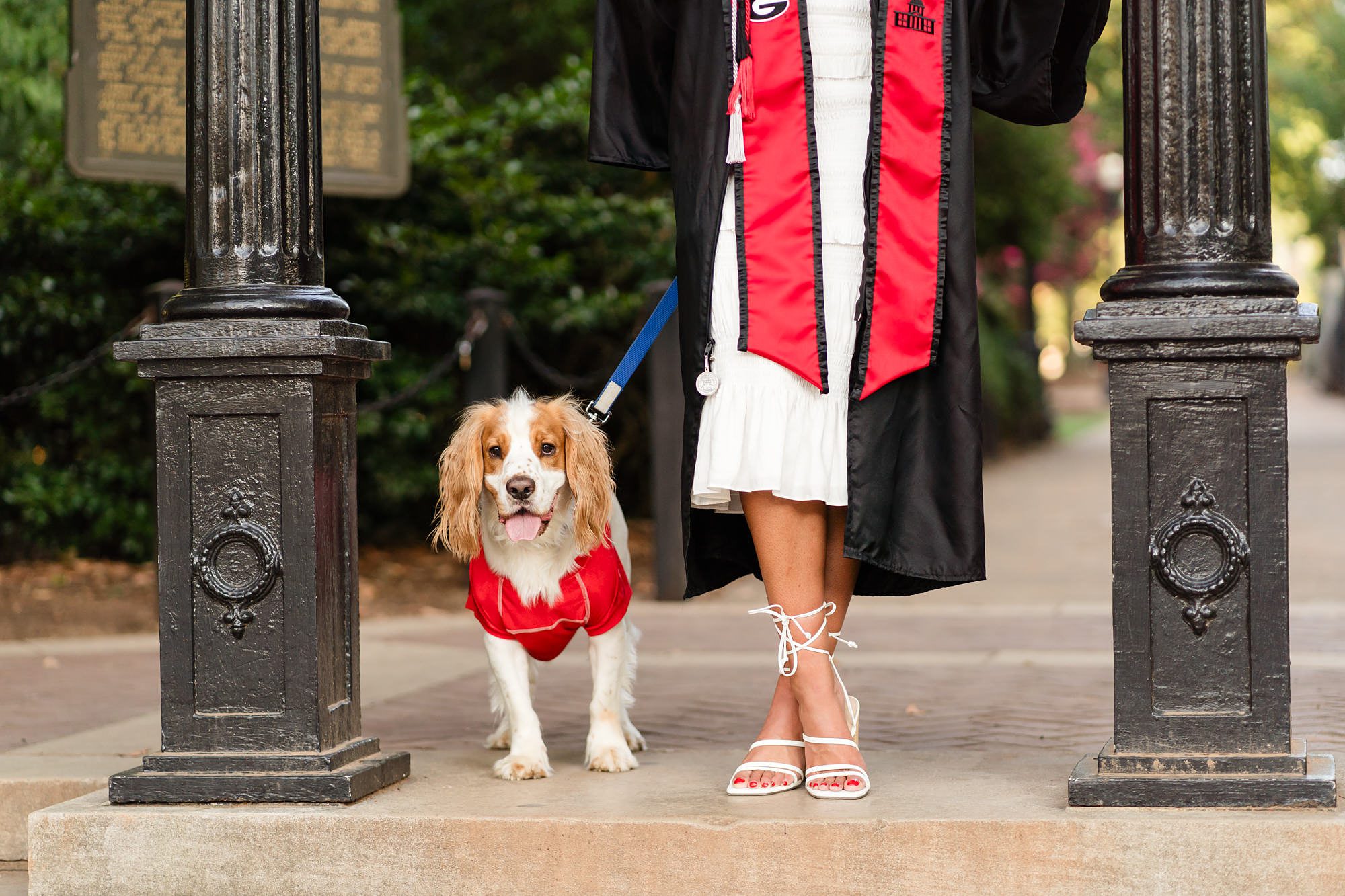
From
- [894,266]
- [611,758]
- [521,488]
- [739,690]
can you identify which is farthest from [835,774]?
[739,690]

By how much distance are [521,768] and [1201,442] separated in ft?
6.09

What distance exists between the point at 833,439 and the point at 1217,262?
0.94m

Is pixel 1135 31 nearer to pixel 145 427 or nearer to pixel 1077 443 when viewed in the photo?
pixel 145 427

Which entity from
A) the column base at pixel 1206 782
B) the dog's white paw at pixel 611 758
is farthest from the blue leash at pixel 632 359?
the column base at pixel 1206 782

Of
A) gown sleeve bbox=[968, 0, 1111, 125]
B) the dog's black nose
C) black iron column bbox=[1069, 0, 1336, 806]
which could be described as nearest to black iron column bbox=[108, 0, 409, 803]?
the dog's black nose

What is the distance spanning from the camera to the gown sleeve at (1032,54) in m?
3.73

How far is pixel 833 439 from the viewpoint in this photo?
3518mm

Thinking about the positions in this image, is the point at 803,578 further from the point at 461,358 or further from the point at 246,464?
the point at 461,358

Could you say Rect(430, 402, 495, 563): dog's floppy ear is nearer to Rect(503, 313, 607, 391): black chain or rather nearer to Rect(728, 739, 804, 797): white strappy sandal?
Rect(728, 739, 804, 797): white strappy sandal

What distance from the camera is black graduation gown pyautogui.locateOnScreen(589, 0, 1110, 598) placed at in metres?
3.50

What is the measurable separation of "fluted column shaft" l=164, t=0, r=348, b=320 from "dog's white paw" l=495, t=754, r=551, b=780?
4.06 ft

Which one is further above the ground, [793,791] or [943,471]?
[943,471]

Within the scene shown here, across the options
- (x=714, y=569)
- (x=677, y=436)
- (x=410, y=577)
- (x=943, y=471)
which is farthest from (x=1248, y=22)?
(x=410, y=577)

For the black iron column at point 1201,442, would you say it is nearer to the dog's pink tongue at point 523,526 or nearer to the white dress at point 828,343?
the white dress at point 828,343
